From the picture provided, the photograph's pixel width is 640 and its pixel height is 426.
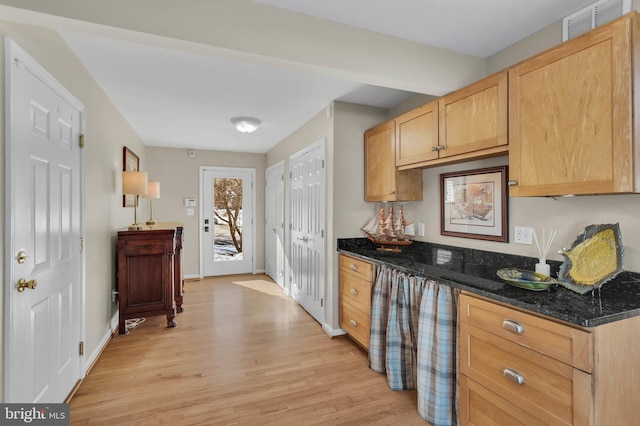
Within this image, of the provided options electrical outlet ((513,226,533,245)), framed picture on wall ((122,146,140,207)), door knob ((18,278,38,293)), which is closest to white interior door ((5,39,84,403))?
door knob ((18,278,38,293))

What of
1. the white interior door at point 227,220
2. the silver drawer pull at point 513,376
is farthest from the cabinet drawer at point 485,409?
the white interior door at point 227,220

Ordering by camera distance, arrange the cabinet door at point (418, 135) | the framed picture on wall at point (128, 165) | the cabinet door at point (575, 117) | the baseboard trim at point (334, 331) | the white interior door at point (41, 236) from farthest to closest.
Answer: the framed picture on wall at point (128, 165), the baseboard trim at point (334, 331), the cabinet door at point (418, 135), the white interior door at point (41, 236), the cabinet door at point (575, 117)

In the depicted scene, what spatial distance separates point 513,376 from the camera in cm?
137

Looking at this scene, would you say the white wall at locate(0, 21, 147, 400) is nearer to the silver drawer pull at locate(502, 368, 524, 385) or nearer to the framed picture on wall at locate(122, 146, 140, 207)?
the framed picture on wall at locate(122, 146, 140, 207)

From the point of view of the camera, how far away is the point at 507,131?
176cm

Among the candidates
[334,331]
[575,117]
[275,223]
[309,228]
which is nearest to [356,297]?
[334,331]

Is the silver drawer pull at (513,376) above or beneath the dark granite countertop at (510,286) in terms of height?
beneath

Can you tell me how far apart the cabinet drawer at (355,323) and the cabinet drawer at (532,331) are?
1105mm

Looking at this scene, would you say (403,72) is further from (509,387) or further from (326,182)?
(509,387)

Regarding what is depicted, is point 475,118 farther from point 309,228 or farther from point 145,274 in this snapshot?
point 145,274

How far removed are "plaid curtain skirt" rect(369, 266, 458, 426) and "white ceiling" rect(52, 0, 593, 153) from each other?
1611mm

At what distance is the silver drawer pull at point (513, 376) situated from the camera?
1346 mm

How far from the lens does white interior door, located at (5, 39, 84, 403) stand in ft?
4.70

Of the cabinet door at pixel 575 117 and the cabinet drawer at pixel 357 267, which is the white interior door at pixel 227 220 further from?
the cabinet door at pixel 575 117
